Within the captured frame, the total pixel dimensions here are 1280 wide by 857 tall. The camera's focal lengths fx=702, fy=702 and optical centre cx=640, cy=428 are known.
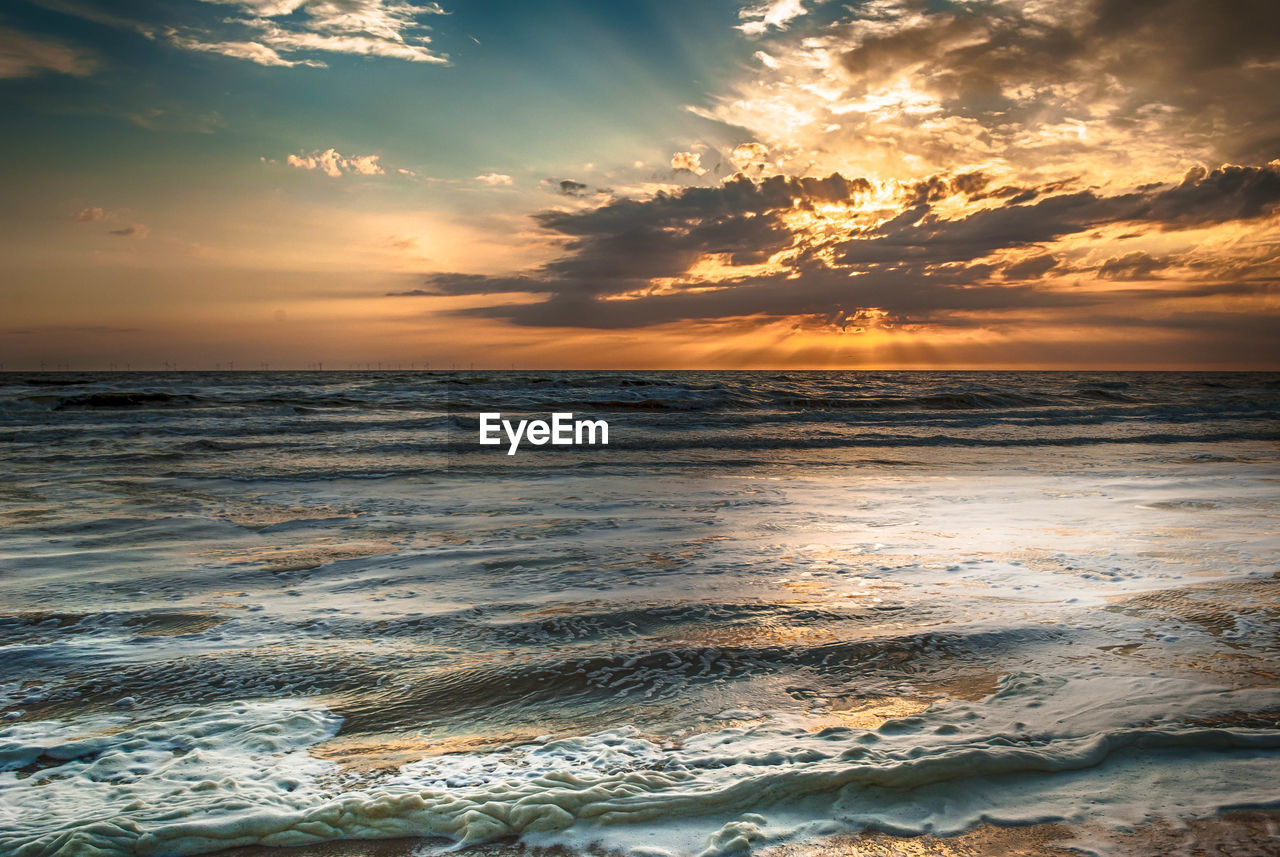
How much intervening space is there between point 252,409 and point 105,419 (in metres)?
4.37

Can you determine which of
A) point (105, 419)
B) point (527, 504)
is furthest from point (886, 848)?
point (105, 419)

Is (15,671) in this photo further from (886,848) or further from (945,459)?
(945,459)

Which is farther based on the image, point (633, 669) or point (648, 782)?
point (633, 669)

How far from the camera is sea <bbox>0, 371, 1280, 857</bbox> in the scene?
7.22 feet

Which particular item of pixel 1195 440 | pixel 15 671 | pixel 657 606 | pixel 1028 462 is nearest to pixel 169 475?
pixel 15 671

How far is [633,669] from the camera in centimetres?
333

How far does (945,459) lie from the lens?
1286 cm

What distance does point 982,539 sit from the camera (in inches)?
239

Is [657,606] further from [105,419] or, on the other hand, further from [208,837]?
[105,419]

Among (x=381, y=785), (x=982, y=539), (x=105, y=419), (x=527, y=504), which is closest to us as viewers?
(x=381, y=785)

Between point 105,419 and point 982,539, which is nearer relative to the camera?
point 982,539

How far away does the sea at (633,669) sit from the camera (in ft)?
7.22

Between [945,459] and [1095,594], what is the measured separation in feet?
29.3

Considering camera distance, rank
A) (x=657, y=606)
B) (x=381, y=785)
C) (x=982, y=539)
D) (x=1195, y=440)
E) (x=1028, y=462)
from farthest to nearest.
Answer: (x=1195, y=440) → (x=1028, y=462) → (x=982, y=539) → (x=657, y=606) → (x=381, y=785)
